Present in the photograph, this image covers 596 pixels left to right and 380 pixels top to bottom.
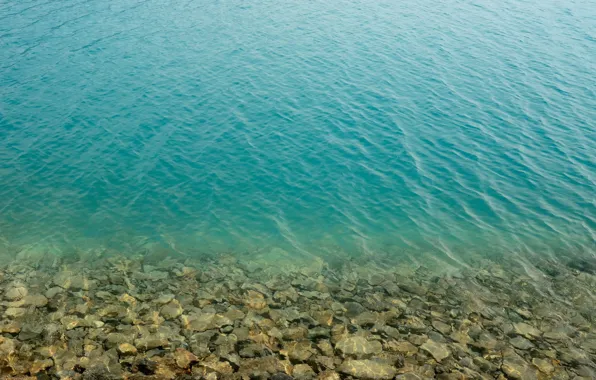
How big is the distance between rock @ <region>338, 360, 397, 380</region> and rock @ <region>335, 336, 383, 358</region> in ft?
1.20

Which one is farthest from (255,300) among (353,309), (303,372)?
(303,372)

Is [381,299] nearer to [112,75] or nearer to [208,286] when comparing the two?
[208,286]

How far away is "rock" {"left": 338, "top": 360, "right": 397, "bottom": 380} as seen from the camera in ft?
54.1

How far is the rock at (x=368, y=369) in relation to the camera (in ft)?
54.1

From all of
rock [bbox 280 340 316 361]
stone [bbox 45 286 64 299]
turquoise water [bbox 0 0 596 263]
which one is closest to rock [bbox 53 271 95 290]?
stone [bbox 45 286 64 299]

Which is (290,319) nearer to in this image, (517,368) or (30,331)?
(517,368)

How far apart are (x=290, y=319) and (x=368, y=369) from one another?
360 centimetres

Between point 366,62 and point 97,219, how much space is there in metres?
28.2

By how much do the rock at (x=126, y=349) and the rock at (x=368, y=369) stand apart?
7.01m

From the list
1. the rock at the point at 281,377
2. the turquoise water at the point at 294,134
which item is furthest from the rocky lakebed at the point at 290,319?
the turquoise water at the point at 294,134

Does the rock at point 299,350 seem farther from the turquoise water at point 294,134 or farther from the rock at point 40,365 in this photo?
the rock at point 40,365

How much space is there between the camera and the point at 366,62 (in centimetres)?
4394

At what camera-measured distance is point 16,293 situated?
63.6 ft

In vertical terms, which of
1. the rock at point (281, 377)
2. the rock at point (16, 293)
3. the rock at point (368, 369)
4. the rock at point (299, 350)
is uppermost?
the rock at point (368, 369)
